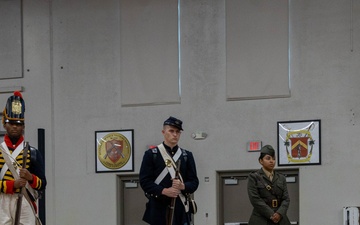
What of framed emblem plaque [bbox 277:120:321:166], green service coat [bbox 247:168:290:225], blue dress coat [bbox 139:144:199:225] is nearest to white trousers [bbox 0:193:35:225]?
blue dress coat [bbox 139:144:199:225]

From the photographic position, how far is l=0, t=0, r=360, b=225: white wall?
10.3 meters

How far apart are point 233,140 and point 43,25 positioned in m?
3.65

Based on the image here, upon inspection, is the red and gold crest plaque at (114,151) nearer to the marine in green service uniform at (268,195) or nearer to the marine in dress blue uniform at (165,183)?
the marine in green service uniform at (268,195)

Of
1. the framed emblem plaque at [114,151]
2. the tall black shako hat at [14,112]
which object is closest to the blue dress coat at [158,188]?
the tall black shako hat at [14,112]

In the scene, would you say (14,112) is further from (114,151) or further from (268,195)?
(114,151)

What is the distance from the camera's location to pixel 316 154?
1034 centimetres

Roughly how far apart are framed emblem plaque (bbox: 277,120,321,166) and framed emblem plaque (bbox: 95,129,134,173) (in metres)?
2.28

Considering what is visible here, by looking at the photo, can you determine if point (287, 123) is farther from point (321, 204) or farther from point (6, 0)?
point (6, 0)

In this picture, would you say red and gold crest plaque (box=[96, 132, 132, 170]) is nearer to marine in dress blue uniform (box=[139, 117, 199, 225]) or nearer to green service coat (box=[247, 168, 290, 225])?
green service coat (box=[247, 168, 290, 225])

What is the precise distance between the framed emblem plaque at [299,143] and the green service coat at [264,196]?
7.42 ft

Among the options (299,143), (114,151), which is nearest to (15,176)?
(114,151)

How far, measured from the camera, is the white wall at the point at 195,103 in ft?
33.8

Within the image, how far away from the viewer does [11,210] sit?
659cm

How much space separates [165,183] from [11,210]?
144cm
